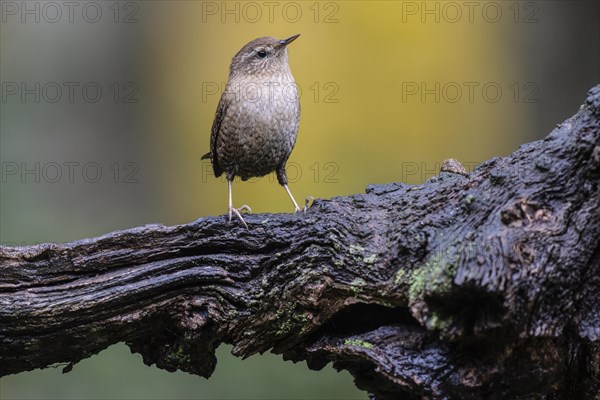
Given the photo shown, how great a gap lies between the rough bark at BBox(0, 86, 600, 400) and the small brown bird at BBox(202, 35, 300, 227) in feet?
1.94

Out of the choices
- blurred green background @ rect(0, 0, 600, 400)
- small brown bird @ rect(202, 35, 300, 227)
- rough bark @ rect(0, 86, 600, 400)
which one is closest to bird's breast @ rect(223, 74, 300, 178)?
small brown bird @ rect(202, 35, 300, 227)

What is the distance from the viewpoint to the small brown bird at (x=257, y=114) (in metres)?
3.11

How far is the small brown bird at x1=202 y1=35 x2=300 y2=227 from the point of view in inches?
122

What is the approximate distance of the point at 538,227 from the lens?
2.10 m

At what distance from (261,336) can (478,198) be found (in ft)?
2.93

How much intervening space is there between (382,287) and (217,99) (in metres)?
2.73

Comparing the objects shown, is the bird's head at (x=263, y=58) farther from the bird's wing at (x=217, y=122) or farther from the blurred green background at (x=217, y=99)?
the blurred green background at (x=217, y=99)

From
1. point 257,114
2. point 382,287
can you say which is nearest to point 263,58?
point 257,114

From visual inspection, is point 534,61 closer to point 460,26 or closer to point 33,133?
point 460,26

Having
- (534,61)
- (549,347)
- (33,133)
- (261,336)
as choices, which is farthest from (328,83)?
(549,347)

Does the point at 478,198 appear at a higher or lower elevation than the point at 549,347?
higher

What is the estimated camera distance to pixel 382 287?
230 centimetres

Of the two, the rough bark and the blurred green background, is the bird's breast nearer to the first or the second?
the rough bark

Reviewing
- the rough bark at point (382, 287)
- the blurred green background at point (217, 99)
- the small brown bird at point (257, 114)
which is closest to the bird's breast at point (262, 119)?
the small brown bird at point (257, 114)
